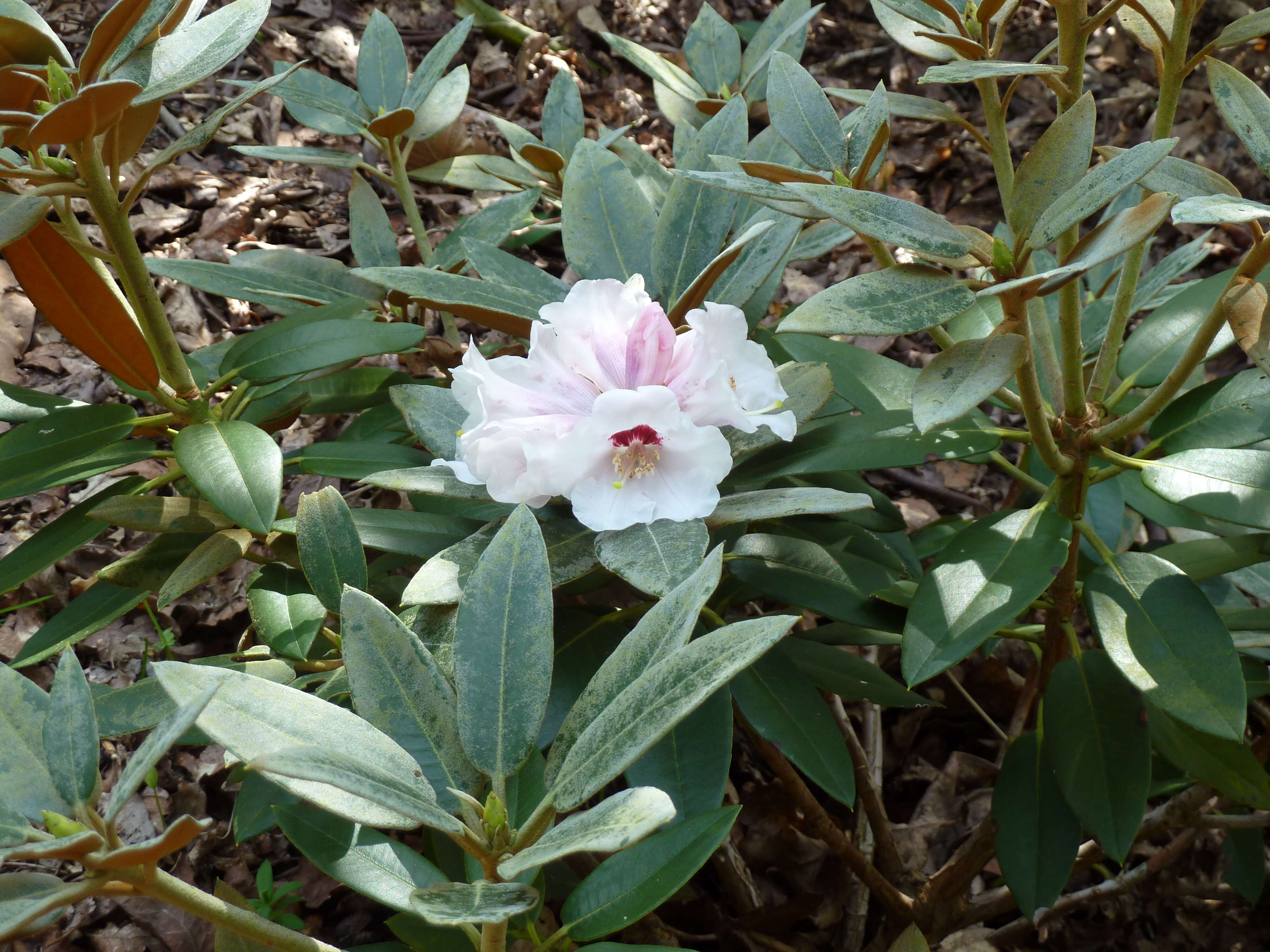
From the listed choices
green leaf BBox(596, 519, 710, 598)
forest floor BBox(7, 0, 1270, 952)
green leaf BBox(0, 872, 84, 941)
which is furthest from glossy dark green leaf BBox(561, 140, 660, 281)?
forest floor BBox(7, 0, 1270, 952)

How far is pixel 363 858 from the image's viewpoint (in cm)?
94

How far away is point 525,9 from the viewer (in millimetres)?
3375

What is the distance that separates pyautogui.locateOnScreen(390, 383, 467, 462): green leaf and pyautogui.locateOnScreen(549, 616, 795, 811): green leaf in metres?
0.53

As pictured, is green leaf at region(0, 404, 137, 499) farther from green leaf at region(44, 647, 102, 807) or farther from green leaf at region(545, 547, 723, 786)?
green leaf at region(545, 547, 723, 786)

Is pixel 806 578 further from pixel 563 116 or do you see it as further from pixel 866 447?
pixel 563 116

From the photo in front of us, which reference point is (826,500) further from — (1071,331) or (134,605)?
→ (134,605)

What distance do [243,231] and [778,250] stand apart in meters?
2.01

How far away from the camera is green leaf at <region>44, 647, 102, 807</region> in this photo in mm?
724

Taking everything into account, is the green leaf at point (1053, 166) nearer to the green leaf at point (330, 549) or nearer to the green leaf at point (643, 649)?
the green leaf at point (643, 649)

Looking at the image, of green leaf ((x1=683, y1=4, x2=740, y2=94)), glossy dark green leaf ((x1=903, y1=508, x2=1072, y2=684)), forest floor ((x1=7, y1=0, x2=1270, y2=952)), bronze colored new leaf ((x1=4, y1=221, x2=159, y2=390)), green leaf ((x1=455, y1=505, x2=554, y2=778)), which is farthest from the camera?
green leaf ((x1=683, y1=4, x2=740, y2=94))

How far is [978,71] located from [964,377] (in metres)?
0.34

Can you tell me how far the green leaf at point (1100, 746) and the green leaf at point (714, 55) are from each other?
1247 mm

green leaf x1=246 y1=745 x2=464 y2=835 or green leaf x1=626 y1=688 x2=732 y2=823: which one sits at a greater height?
green leaf x1=246 y1=745 x2=464 y2=835

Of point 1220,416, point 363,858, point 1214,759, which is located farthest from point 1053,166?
point 363,858
